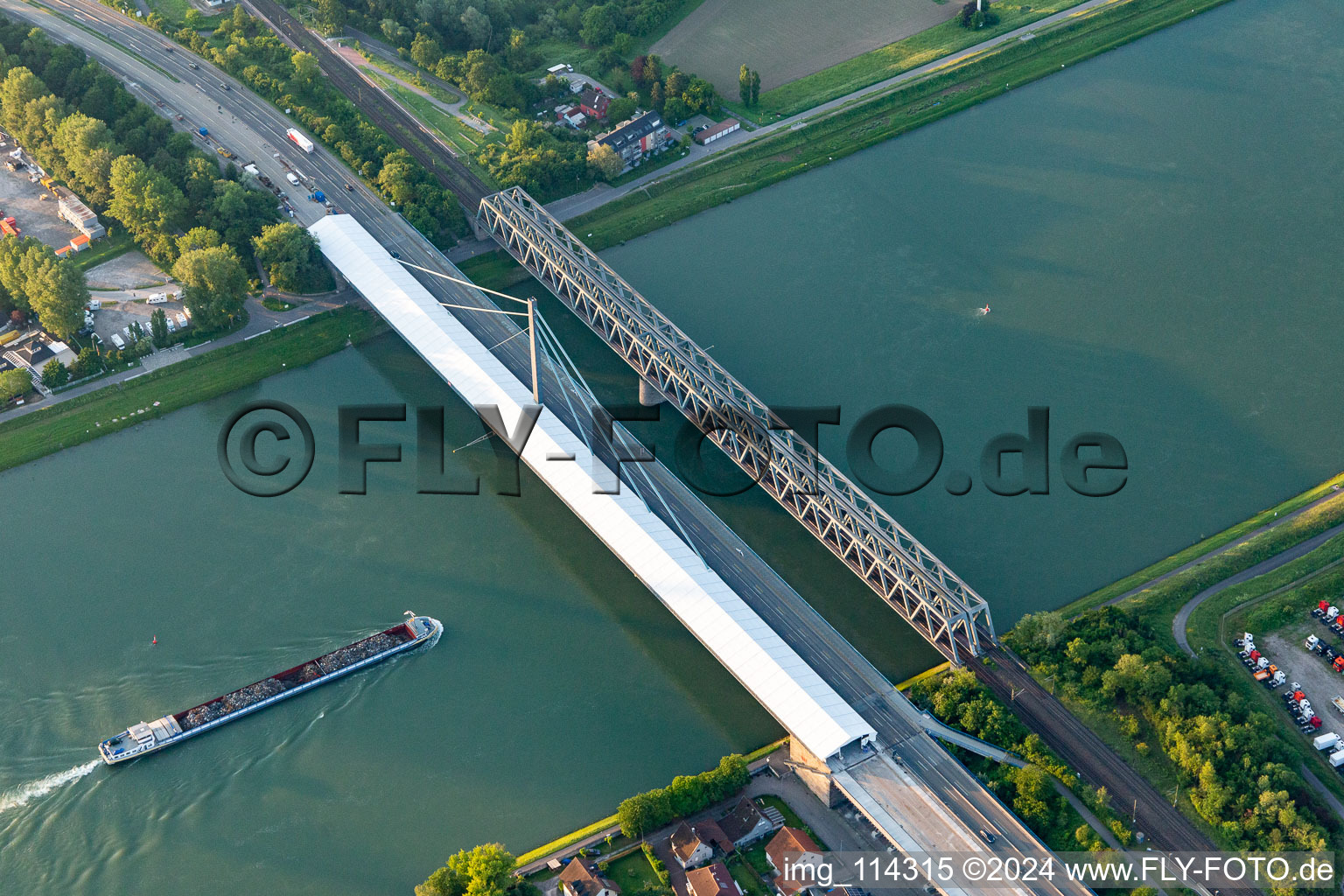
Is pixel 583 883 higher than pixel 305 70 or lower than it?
lower

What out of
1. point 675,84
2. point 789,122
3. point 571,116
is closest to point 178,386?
point 571,116

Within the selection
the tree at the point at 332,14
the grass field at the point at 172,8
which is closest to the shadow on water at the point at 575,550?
the tree at the point at 332,14

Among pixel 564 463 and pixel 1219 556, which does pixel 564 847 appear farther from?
pixel 1219 556

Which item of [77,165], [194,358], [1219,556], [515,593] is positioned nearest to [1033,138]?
[1219,556]

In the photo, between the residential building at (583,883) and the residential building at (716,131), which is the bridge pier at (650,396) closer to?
the residential building at (716,131)

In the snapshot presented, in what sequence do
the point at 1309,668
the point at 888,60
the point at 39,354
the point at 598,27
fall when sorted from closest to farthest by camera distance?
the point at 1309,668 → the point at 39,354 → the point at 888,60 → the point at 598,27

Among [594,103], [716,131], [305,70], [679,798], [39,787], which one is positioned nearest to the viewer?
[679,798]

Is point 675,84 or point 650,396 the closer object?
point 650,396

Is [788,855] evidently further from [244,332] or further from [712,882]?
[244,332]
